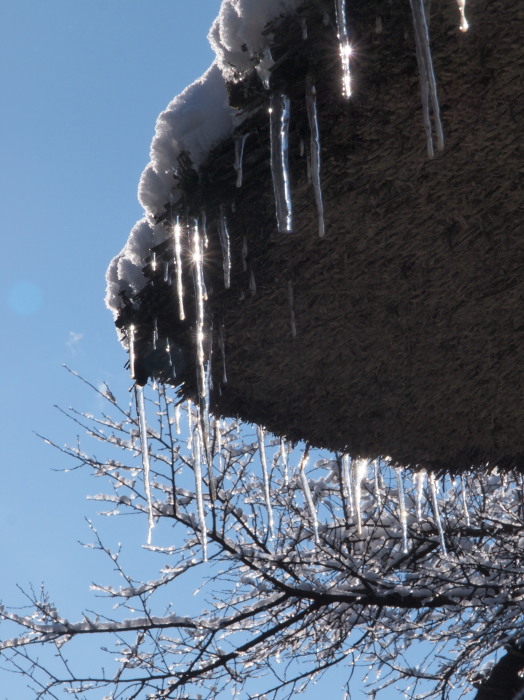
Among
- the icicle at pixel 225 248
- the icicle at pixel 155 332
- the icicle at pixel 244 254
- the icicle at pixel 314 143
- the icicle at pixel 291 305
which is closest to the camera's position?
the icicle at pixel 314 143

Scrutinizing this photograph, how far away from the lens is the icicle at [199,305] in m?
2.29

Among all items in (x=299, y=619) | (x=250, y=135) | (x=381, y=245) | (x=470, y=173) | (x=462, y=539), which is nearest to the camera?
(x=250, y=135)

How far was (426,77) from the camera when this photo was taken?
1.72 meters

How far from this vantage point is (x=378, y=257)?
2453 millimetres

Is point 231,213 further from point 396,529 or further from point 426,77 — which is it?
point 396,529

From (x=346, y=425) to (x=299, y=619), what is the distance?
258 cm

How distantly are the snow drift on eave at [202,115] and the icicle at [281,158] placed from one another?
12 cm

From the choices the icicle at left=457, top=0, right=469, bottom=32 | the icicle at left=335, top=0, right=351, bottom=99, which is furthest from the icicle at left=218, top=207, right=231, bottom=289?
the icicle at left=457, top=0, right=469, bottom=32

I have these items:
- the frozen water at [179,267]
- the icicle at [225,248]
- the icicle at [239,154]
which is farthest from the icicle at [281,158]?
the frozen water at [179,267]

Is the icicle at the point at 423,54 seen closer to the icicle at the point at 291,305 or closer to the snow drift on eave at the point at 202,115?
the snow drift on eave at the point at 202,115

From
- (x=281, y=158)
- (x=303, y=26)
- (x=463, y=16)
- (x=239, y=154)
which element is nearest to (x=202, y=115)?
(x=239, y=154)

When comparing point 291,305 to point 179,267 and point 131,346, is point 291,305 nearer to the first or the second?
point 179,267

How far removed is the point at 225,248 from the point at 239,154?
41 centimetres

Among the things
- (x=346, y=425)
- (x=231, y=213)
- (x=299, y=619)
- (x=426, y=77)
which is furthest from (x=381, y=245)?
(x=299, y=619)
